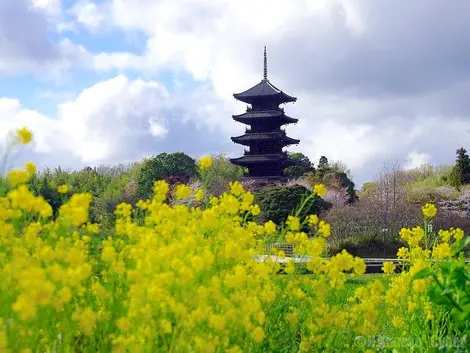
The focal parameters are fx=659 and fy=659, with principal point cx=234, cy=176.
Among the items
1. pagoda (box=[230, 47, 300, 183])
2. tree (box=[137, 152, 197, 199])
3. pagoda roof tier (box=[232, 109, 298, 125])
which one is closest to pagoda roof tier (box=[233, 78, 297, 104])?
pagoda (box=[230, 47, 300, 183])

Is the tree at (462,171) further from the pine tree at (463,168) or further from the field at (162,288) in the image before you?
the field at (162,288)

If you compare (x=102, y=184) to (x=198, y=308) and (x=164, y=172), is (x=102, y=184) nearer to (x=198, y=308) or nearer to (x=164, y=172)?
(x=164, y=172)

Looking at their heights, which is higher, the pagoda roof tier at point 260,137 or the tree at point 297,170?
the pagoda roof tier at point 260,137

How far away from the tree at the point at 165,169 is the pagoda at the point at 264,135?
11.7ft

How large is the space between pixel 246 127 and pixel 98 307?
1419 inches

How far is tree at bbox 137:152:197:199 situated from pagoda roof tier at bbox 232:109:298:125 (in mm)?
4660

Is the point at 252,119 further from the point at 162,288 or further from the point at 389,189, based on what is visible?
the point at 162,288

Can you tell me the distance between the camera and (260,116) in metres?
37.3

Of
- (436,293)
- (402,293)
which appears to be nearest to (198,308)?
(436,293)

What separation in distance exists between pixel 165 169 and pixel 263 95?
794 centimetres

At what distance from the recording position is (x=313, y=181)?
1390 inches

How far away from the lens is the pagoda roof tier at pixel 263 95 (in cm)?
3825

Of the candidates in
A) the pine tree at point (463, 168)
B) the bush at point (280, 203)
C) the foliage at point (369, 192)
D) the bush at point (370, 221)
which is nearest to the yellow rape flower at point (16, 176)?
the bush at point (370, 221)

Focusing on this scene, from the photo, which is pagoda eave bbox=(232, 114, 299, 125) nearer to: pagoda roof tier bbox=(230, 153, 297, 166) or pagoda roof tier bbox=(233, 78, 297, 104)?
pagoda roof tier bbox=(233, 78, 297, 104)
